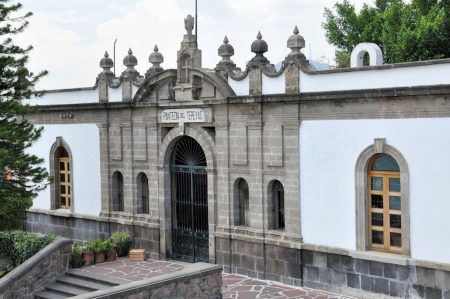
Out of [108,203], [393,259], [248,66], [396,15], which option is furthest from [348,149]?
[396,15]

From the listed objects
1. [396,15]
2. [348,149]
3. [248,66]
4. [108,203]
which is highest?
[396,15]

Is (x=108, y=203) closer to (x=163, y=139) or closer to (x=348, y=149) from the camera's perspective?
(x=163, y=139)

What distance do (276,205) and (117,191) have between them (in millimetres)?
6044

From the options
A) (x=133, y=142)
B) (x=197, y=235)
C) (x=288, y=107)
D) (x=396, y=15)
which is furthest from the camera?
(x=396, y=15)

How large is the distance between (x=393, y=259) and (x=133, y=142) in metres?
8.78

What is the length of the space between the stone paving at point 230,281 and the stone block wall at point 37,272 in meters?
0.80

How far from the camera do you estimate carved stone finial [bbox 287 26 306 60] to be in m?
15.2

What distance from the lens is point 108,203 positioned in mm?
19984

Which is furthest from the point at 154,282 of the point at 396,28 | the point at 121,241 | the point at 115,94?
the point at 396,28

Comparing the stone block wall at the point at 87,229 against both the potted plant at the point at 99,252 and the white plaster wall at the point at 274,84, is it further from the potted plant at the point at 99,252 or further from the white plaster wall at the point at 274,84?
the white plaster wall at the point at 274,84

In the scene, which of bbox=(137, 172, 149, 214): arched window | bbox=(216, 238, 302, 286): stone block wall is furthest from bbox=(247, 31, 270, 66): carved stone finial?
bbox=(137, 172, 149, 214): arched window

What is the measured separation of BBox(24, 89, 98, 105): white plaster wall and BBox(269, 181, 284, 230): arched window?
285 inches

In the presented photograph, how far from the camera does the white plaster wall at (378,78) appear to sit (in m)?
12.8

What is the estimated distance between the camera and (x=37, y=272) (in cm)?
1594
